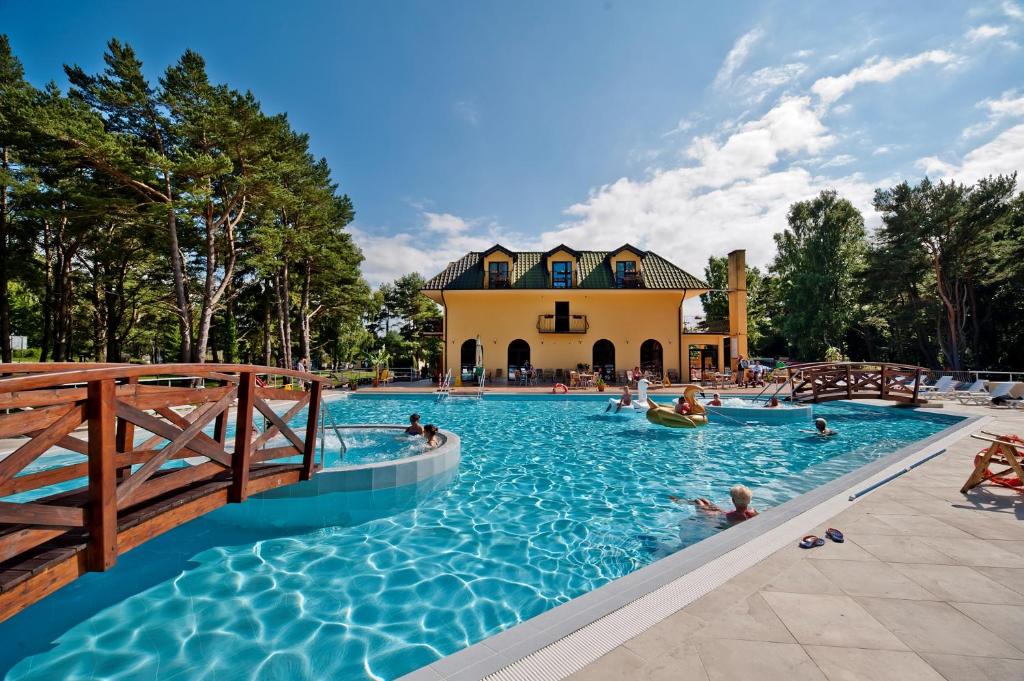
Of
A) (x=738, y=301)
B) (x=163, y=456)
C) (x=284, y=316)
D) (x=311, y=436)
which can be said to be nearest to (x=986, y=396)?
(x=738, y=301)

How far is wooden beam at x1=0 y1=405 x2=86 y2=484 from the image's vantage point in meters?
2.12

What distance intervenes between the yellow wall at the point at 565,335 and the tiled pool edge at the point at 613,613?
1988 cm

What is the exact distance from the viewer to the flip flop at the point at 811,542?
3.39 metres

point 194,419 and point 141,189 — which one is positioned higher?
point 141,189

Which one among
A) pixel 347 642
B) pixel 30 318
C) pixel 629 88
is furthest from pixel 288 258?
pixel 30 318

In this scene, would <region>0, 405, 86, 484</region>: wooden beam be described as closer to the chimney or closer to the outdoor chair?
the outdoor chair

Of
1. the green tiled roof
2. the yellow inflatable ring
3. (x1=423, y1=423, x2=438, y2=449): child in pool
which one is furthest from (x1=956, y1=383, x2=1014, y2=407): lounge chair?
(x1=423, y1=423, x2=438, y2=449): child in pool

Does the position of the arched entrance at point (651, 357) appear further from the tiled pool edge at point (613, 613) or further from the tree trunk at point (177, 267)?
the tree trunk at point (177, 267)

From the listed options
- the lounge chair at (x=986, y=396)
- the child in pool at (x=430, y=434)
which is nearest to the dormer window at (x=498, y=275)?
the child in pool at (x=430, y=434)

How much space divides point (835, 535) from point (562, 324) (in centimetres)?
2056

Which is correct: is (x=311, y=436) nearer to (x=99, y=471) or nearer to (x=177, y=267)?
(x=99, y=471)

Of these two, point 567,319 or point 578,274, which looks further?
point 578,274

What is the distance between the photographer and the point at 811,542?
3.40 m

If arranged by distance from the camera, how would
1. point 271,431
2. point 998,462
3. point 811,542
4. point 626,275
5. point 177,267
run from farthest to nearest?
1. point 626,275
2. point 177,267
3. point 998,462
4. point 271,431
5. point 811,542
